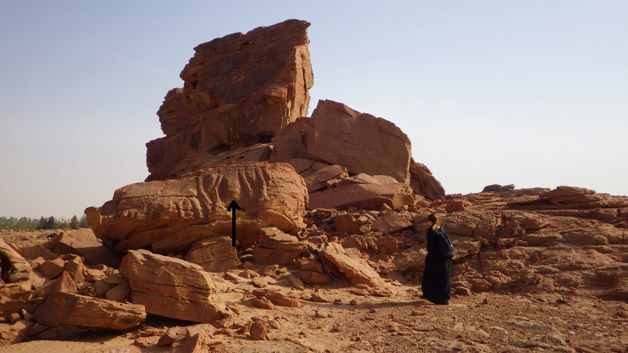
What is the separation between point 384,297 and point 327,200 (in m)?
4.93

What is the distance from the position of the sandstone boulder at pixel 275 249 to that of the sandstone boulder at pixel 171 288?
2.60 metres

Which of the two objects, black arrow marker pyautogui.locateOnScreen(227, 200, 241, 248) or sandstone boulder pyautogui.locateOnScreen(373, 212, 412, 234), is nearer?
black arrow marker pyautogui.locateOnScreen(227, 200, 241, 248)

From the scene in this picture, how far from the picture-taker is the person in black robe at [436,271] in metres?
6.67

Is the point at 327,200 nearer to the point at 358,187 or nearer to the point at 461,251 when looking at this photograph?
the point at 358,187

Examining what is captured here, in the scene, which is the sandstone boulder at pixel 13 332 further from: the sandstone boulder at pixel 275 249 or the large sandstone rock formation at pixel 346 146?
A: the large sandstone rock formation at pixel 346 146

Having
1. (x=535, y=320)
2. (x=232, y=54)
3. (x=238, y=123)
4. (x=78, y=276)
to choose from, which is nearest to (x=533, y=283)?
(x=535, y=320)

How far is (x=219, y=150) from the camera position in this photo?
63.6 feet

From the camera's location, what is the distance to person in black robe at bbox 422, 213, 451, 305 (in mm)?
6668

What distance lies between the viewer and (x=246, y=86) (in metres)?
18.8

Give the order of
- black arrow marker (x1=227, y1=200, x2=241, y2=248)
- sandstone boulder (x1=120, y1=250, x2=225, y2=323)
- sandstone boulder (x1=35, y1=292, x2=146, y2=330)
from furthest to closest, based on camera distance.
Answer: black arrow marker (x1=227, y1=200, x2=241, y2=248)
sandstone boulder (x1=120, y1=250, x2=225, y2=323)
sandstone boulder (x1=35, y1=292, x2=146, y2=330)

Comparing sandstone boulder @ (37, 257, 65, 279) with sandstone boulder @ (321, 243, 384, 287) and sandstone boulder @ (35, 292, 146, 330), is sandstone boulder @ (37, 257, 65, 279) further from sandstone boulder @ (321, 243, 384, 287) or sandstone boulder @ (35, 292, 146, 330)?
sandstone boulder @ (321, 243, 384, 287)

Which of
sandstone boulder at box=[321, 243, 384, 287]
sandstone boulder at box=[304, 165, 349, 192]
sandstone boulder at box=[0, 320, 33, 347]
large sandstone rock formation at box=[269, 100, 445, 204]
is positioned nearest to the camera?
sandstone boulder at box=[0, 320, 33, 347]

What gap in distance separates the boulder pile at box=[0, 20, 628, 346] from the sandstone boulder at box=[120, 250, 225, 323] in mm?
12

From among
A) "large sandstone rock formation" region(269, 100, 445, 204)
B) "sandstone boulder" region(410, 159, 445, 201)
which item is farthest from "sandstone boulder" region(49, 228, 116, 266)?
"sandstone boulder" region(410, 159, 445, 201)
